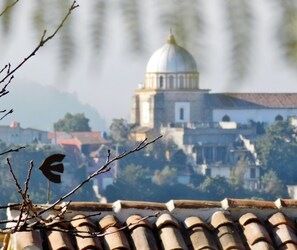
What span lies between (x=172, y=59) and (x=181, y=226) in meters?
2.24

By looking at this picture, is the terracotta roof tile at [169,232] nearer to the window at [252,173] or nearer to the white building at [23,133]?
the white building at [23,133]

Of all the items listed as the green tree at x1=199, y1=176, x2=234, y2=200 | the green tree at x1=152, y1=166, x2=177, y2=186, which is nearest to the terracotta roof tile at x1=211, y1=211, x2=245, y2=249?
the green tree at x1=199, y1=176, x2=234, y2=200

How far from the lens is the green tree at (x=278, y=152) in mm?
17731

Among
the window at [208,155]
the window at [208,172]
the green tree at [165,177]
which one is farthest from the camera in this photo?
the window at [208,155]

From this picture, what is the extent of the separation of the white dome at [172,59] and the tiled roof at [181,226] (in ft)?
6.15

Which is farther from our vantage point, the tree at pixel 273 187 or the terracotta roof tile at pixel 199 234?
the tree at pixel 273 187

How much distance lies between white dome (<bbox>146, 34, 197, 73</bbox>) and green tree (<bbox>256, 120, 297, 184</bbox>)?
46.3 feet

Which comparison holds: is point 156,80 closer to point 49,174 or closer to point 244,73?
point 244,73

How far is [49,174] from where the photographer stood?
2336 mm

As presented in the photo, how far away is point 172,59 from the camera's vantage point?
961 mm

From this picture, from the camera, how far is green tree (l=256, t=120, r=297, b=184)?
17731mm

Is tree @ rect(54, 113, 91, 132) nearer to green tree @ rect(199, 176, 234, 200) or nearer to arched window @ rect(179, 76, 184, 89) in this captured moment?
green tree @ rect(199, 176, 234, 200)

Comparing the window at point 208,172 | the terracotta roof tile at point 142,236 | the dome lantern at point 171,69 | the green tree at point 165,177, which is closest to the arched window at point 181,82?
the dome lantern at point 171,69

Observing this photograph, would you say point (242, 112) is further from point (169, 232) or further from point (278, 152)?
point (278, 152)
